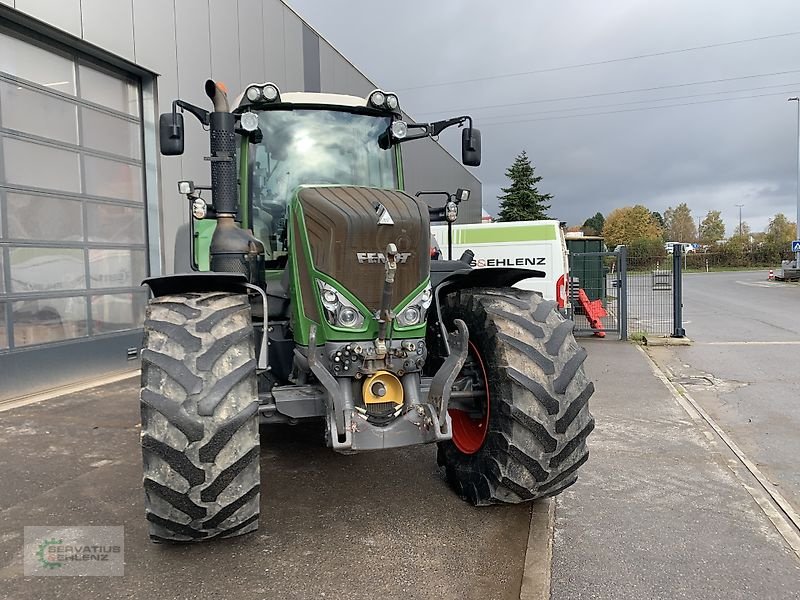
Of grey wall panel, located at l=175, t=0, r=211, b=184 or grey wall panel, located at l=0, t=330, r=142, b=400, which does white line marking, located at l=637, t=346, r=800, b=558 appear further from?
grey wall panel, located at l=175, t=0, r=211, b=184

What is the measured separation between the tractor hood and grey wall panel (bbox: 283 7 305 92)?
421 inches

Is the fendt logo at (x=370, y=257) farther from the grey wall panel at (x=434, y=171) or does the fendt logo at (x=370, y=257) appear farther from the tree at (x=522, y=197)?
the tree at (x=522, y=197)

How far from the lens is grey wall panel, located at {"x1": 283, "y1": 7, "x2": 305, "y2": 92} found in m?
13.1

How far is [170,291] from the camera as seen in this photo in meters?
3.65

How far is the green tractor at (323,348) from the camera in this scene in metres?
2.96

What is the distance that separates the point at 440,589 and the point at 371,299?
1.47 meters

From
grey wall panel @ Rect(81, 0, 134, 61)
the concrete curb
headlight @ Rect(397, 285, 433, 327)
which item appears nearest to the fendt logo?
headlight @ Rect(397, 285, 433, 327)

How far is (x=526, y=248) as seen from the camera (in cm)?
1090

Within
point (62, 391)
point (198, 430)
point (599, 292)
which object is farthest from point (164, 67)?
point (599, 292)

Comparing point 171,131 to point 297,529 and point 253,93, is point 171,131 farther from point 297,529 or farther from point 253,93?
point 297,529

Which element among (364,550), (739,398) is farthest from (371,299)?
(739,398)

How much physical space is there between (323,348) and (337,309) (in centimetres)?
23

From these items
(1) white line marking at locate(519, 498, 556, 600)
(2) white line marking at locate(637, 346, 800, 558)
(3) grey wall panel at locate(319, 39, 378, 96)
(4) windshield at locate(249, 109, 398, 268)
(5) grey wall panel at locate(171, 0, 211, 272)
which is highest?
(3) grey wall panel at locate(319, 39, 378, 96)

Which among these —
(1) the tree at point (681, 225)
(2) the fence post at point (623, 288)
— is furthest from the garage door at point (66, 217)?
(1) the tree at point (681, 225)
